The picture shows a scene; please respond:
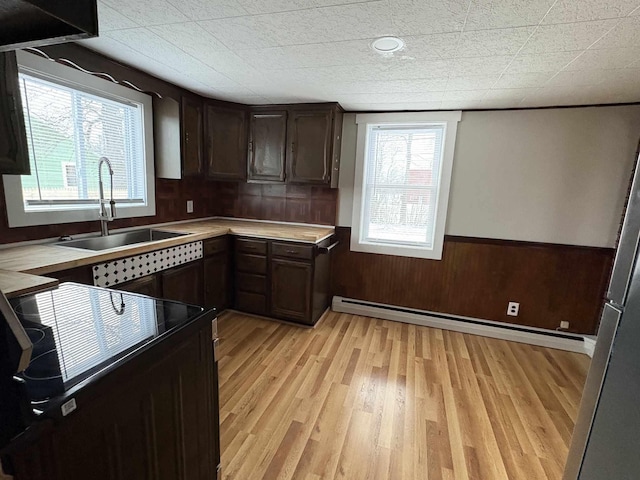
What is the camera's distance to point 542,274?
9.30 feet

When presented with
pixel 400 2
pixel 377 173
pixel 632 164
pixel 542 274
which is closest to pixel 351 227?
pixel 377 173

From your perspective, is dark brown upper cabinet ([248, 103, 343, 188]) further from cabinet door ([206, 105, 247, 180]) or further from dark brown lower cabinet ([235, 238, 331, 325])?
dark brown lower cabinet ([235, 238, 331, 325])

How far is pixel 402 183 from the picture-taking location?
10.3 ft

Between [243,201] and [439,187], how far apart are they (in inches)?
86.3

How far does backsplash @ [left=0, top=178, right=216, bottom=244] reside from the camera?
1870 millimetres

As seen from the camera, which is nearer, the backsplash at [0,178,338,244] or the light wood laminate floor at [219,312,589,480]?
the light wood laminate floor at [219,312,589,480]

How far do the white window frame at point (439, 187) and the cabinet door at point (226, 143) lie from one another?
121cm

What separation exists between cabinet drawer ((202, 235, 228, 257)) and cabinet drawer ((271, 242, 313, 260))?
0.49m

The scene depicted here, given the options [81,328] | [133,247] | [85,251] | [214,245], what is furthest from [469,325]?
[85,251]

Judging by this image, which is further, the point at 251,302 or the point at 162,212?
the point at 251,302

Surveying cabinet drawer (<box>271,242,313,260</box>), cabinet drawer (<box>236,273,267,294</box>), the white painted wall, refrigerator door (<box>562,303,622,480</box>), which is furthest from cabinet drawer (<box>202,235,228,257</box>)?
refrigerator door (<box>562,303,622,480</box>)

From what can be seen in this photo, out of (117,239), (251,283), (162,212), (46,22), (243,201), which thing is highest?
(46,22)

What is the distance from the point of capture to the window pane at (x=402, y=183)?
9.98 feet

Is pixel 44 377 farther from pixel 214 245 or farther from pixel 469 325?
pixel 469 325
